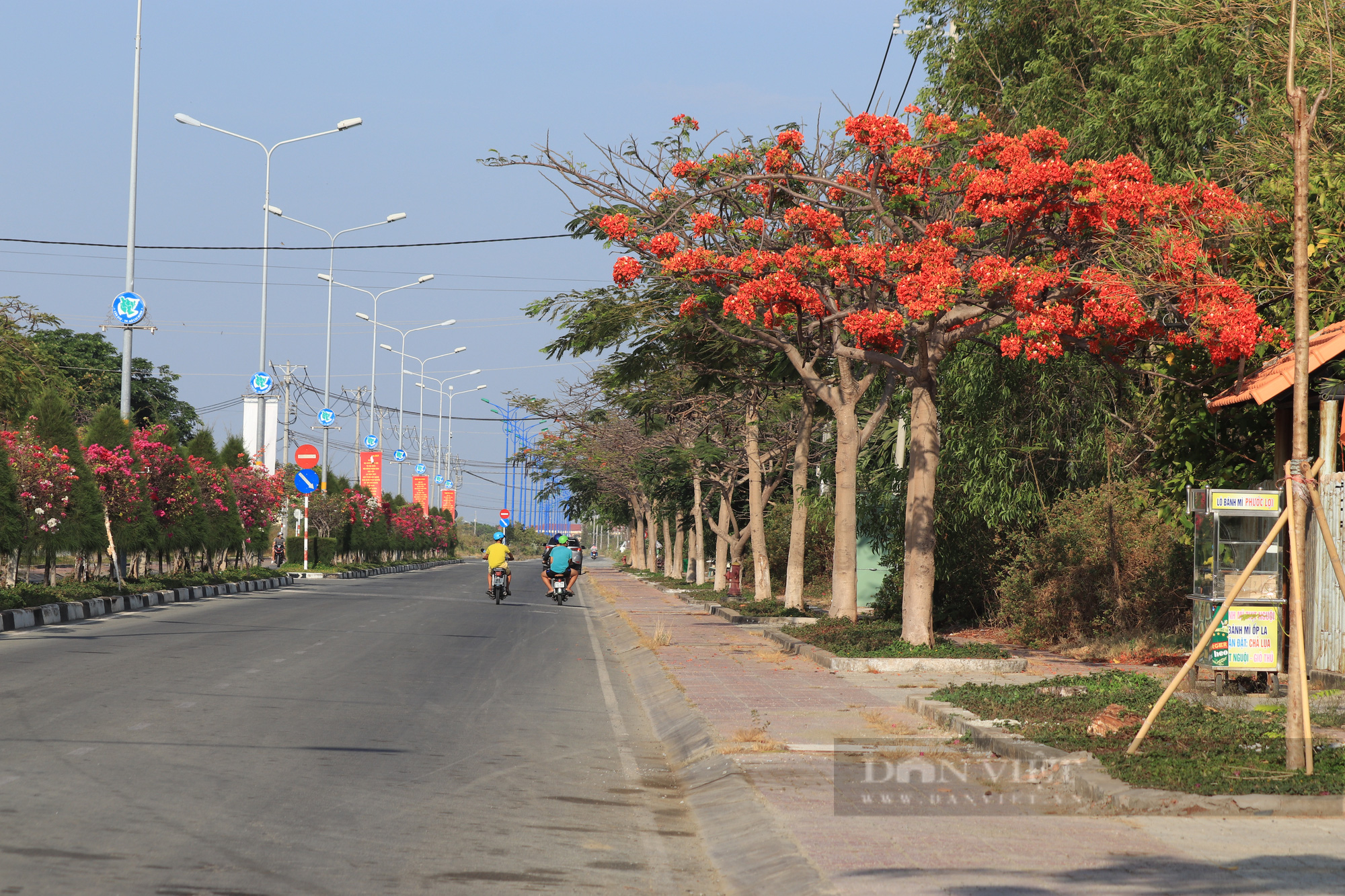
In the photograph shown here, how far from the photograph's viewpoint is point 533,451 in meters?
57.3

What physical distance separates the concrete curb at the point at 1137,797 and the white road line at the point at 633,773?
8.08ft

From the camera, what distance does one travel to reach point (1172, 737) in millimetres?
9062

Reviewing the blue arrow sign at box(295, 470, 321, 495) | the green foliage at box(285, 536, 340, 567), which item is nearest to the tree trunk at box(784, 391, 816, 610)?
the blue arrow sign at box(295, 470, 321, 495)

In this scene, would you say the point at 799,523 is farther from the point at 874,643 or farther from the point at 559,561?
the point at 559,561

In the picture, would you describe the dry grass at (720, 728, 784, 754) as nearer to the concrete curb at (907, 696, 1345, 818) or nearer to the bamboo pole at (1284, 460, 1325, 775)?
the concrete curb at (907, 696, 1345, 818)

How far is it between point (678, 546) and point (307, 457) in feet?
51.5

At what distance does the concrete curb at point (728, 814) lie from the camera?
5.88 metres

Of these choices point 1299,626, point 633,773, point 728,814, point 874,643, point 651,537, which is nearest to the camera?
point 728,814

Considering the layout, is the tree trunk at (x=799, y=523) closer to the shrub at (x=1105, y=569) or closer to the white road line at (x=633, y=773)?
the shrub at (x=1105, y=569)

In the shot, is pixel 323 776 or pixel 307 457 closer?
pixel 323 776

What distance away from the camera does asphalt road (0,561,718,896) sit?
5.91 m

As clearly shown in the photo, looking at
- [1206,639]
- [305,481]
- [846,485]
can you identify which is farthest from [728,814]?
[305,481]

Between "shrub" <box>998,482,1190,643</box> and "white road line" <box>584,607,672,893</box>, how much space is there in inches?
262

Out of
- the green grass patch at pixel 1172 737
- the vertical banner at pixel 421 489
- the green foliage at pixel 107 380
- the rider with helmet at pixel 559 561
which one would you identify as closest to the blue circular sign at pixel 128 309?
the rider with helmet at pixel 559 561
